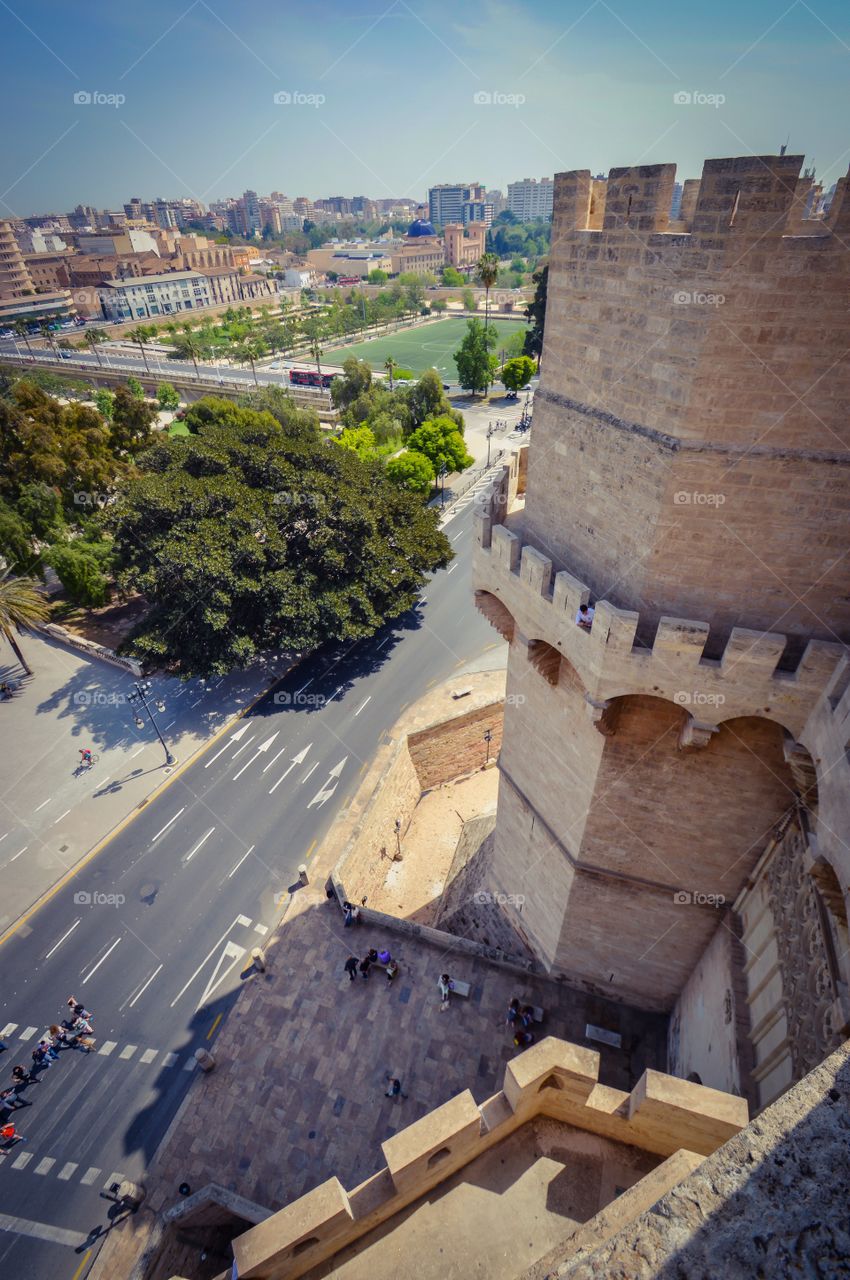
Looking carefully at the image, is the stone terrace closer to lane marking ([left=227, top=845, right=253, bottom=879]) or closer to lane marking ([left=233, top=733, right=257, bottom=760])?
lane marking ([left=227, top=845, right=253, bottom=879])

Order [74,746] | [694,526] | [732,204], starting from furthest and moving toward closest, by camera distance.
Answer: [74,746], [694,526], [732,204]

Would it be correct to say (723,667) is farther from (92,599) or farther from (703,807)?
(92,599)

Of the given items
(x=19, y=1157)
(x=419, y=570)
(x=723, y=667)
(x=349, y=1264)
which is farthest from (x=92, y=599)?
(x=723, y=667)

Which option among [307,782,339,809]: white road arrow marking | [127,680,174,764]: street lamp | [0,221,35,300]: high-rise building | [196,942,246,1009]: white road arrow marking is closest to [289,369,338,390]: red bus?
[127,680,174,764]: street lamp

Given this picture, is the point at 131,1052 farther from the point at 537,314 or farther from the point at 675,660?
Result: the point at 537,314

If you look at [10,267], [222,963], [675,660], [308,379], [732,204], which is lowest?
[222,963]

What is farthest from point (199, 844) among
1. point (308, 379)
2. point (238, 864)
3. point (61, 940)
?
point (308, 379)

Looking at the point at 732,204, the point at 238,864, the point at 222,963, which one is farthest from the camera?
the point at 238,864
